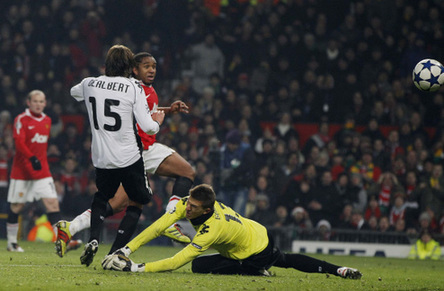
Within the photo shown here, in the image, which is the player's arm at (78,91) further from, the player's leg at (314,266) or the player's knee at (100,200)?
the player's leg at (314,266)

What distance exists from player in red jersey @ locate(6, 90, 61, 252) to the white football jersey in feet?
13.3

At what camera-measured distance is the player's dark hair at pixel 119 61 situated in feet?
24.5

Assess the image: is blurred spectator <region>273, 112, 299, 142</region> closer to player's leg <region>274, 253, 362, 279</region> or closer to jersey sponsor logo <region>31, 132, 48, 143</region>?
jersey sponsor logo <region>31, 132, 48, 143</region>

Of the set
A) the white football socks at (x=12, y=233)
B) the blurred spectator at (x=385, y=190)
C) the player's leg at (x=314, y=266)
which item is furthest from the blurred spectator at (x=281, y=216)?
the player's leg at (x=314, y=266)

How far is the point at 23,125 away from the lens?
451 inches

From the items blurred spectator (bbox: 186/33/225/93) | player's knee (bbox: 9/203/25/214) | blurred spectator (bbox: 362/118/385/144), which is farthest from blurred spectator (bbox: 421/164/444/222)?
player's knee (bbox: 9/203/25/214)

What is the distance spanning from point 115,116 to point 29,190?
16.0ft

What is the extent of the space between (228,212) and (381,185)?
872 centimetres

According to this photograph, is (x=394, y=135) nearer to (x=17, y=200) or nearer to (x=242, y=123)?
(x=242, y=123)

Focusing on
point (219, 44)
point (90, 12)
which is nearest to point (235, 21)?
point (219, 44)

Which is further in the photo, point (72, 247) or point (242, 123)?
point (242, 123)

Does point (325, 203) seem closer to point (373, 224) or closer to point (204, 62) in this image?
point (373, 224)

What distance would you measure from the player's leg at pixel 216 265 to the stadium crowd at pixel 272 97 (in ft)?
21.1

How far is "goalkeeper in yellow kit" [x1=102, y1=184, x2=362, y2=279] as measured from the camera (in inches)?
273
